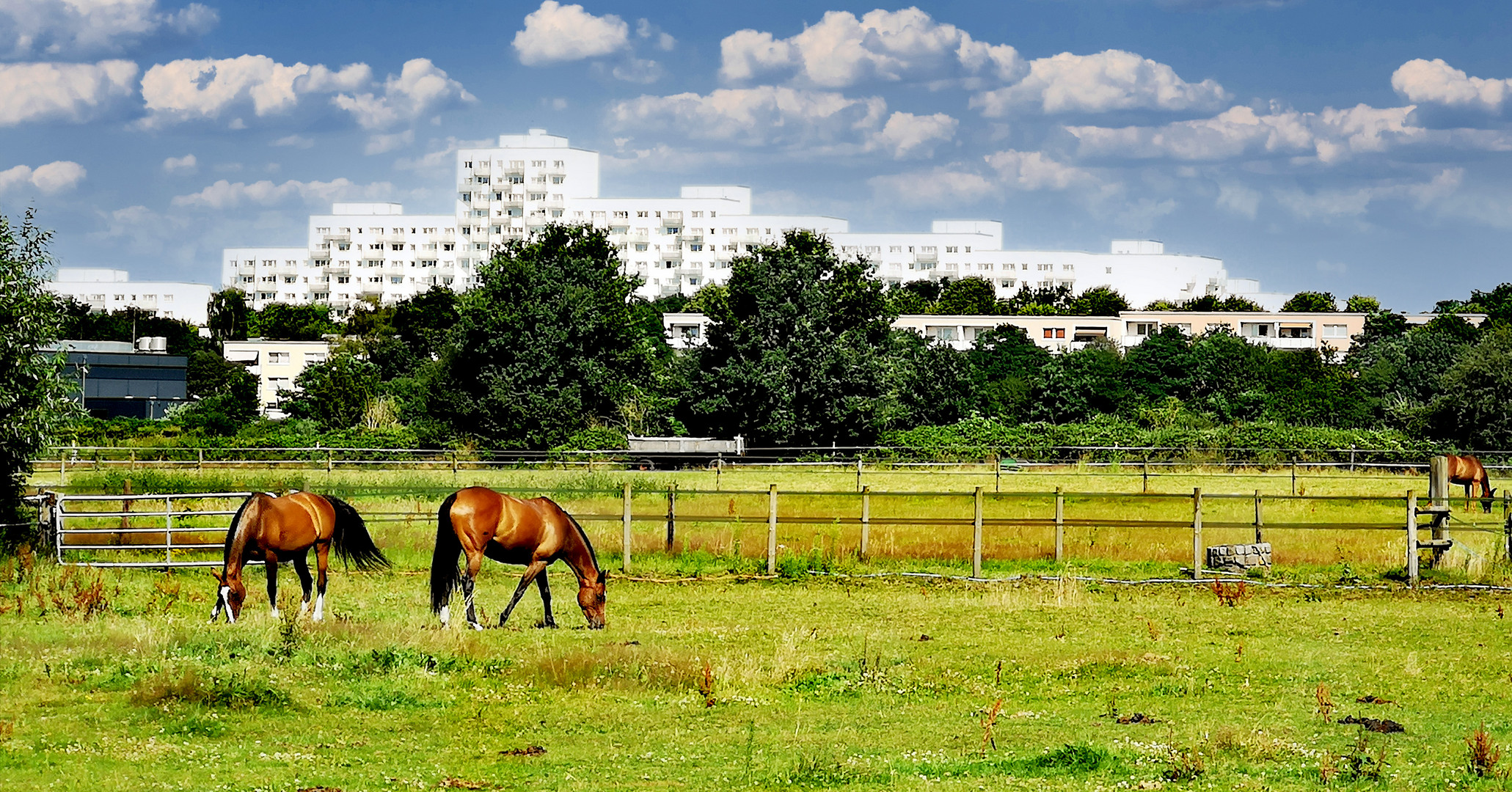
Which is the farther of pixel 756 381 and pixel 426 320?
pixel 426 320

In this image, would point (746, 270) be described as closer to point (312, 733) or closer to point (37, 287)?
point (37, 287)

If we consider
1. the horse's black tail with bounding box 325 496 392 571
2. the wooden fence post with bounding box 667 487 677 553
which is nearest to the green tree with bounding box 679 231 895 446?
the wooden fence post with bounding box 667 487 677 553

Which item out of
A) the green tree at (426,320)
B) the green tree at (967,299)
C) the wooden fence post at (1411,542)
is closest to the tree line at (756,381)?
the green tree at (426,320)

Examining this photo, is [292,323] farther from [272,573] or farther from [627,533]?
[272,573]

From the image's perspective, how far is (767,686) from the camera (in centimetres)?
1274

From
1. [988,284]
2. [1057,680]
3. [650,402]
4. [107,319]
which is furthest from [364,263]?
[1057,680]

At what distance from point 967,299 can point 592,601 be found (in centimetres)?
12650

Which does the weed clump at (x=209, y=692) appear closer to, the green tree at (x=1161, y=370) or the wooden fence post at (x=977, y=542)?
the wooden fence post at (x=977, y=542)

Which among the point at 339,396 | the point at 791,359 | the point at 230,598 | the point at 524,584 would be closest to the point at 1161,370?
the point at 791,359

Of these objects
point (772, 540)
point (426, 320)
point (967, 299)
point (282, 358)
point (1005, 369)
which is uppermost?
point (967, 299)

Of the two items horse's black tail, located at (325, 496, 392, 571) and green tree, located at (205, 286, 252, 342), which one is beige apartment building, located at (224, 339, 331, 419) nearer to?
green tree, located at (205, 286, 252, 342)

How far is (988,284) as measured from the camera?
153 metres

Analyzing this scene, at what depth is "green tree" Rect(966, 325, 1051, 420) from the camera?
77.1 metres

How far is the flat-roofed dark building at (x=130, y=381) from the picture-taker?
90.2 m
